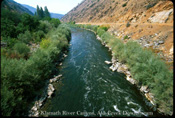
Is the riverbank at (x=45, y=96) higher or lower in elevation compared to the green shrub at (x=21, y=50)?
lower

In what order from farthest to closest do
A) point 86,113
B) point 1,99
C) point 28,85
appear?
point 28,85 < point 86,113 < point 1,99

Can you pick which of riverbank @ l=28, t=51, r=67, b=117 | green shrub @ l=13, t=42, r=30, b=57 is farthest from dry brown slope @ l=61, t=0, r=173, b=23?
green shrub @ l=13, t=42, r=30, b=57

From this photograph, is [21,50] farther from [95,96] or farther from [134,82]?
[134,82]

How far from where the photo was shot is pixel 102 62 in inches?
795

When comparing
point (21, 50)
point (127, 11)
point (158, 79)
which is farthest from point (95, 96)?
point (127, 11)

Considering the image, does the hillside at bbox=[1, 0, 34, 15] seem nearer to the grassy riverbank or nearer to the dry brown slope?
the dry brown slope

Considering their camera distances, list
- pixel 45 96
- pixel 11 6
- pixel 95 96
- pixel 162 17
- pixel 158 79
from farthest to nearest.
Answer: pixel 11 6 < pixel 162 17 < pixel 95 96 < pixel 45 96 < pixel 158 79

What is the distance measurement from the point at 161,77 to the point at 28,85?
14.6 meters

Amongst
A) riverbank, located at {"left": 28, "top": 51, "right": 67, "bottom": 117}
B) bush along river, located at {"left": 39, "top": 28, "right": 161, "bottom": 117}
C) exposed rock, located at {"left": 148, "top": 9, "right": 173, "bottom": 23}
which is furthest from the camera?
exposed rock, located at {"left": 148, "top": 9, "right": 173, "bottom": 23}

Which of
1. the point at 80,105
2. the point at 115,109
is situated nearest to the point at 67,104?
the point at 80,105

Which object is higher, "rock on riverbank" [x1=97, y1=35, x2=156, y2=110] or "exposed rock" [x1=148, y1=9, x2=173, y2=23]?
"exposed rock" [x1=148, y1=9, x2=173, y2=23]

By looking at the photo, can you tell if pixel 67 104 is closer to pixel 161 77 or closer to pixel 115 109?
pixel 115 109

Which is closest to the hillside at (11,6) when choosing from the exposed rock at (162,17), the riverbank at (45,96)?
the riverbank at (45,96)

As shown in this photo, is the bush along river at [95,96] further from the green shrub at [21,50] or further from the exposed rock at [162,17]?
the exposed rock at [162,17]
